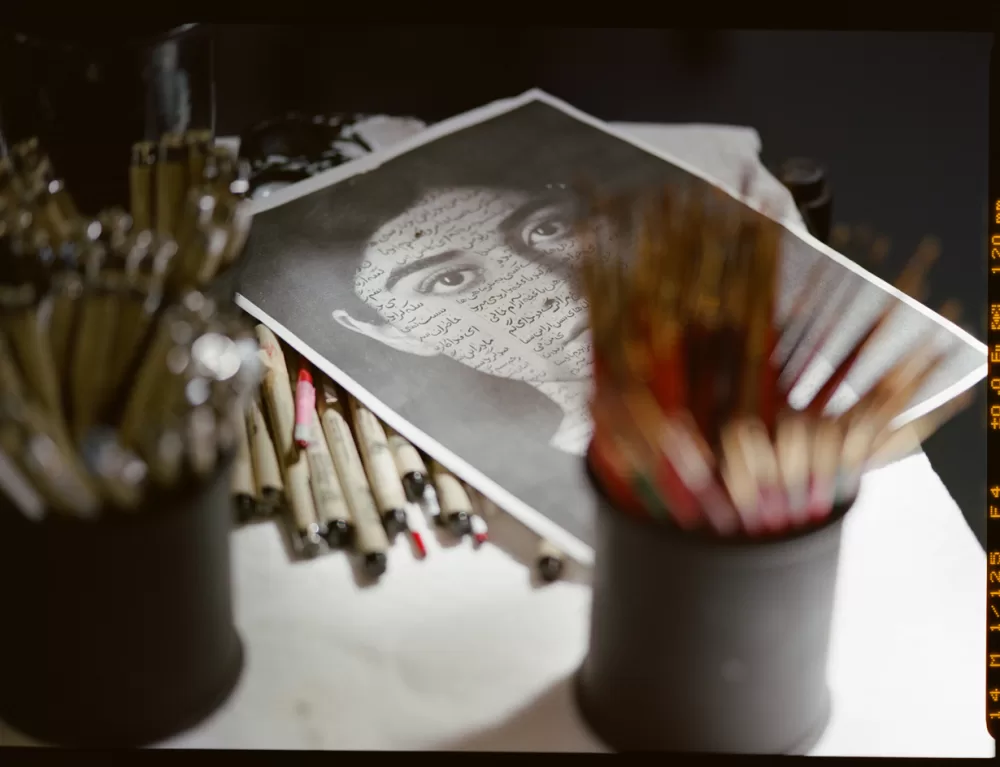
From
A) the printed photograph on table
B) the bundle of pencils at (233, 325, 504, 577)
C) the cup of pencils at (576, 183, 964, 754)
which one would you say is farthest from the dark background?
the cup of pencils at (576, 183, 964, 754)

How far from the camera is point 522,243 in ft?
1.91

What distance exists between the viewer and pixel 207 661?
378mm

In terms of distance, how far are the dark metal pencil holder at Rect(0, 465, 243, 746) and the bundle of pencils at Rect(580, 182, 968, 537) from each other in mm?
119

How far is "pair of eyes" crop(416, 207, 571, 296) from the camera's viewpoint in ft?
1.82

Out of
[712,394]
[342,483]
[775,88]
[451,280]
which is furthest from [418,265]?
[775,88]

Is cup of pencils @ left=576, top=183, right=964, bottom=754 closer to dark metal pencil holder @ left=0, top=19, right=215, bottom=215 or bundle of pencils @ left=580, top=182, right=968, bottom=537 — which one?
bundle of pencils @ left=580, top=182, right=968, bottom=537

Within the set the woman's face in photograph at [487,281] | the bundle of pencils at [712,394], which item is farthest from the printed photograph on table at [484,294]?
the bundle of pencils at [712,394]

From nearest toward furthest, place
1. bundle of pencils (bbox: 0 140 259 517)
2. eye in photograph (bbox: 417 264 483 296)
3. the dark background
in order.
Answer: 1. bundle of pencils (bbox: 0 140 259 517)
2. eye in photograph (bbox: 417 264 483 296)
3. the dark background

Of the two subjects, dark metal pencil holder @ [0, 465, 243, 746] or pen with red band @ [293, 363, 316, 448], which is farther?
pen with red band @ [293, 363, 316, 448]

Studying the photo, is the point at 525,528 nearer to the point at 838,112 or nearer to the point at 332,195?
the point at 332,195

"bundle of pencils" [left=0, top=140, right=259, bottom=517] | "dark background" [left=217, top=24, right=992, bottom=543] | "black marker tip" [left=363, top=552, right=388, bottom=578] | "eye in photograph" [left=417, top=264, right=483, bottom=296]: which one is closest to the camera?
"bundle of pencils" [left=0, top=140, right=259, bottom=517]

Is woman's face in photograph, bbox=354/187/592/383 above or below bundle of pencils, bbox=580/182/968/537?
below

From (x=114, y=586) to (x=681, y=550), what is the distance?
16cm

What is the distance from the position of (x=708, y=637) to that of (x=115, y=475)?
173 millimetres
